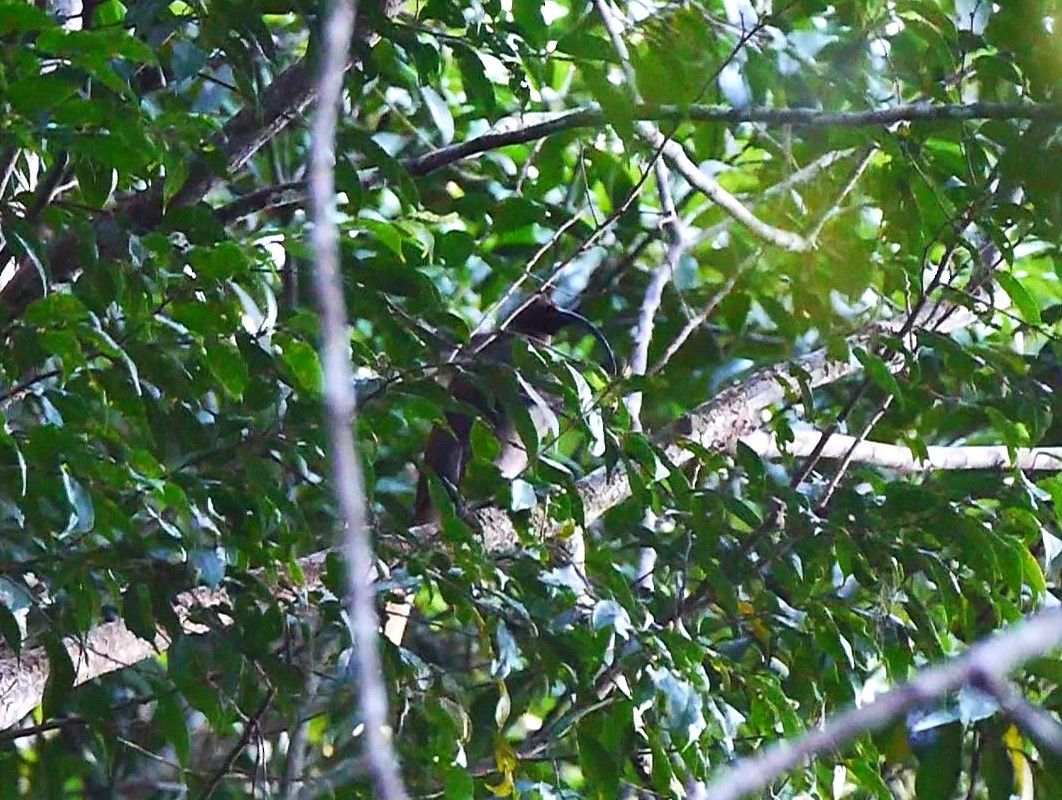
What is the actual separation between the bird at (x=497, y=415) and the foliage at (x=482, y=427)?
4cm

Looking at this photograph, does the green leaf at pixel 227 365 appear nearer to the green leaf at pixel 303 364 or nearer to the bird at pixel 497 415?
the green leaf at pixel 303 364

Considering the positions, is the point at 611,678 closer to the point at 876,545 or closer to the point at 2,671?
the point at 876,545

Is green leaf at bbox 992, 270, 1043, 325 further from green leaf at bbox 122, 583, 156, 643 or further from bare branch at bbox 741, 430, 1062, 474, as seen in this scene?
green leaf at bbox 122, 583, 156, 643

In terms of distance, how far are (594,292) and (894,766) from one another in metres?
0.54

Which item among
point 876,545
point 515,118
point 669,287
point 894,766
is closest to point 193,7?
point 515,118

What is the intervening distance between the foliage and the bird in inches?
1.5

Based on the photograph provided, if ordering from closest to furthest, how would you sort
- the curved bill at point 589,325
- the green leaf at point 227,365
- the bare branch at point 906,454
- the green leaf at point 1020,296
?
1. the green leaf at point 227,365
2. the green leaf at point 1020,296
3. the curved bill at point 589,325
4. the bare branch at point 906,454

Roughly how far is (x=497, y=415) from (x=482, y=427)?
0.25 metres

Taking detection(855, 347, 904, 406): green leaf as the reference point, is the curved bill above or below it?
above

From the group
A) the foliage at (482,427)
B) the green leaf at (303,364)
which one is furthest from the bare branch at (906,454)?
the green leaf at (303,364)

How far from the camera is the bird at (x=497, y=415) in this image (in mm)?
1056

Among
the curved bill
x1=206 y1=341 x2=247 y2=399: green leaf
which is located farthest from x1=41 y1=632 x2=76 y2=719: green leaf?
the curved bill

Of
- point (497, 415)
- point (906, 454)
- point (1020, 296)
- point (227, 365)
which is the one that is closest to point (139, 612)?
point (227, 365)

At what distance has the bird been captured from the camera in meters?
1.06
